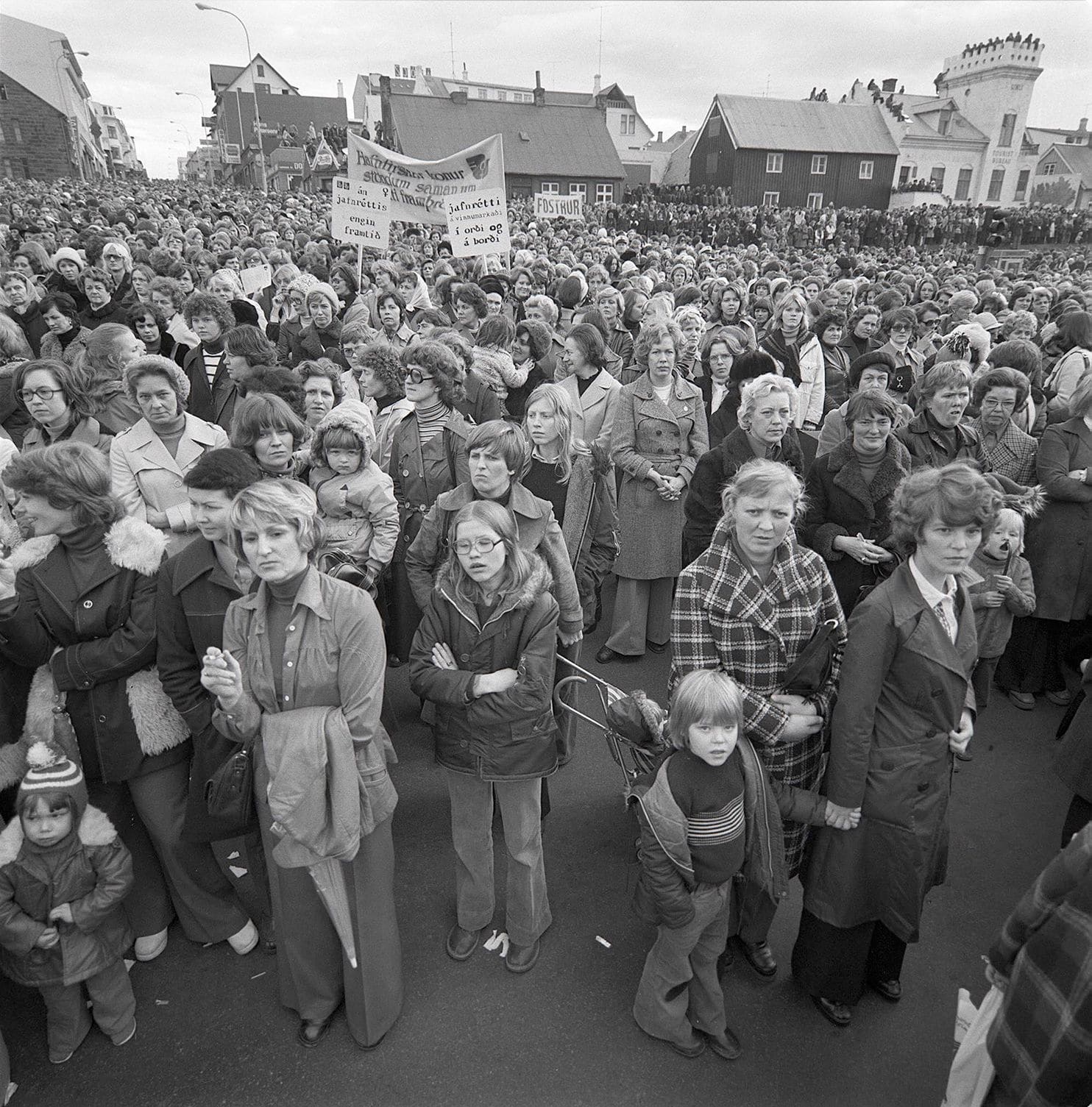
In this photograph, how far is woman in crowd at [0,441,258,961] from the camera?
9.09 ft

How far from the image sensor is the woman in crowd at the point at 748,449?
423 centimetres

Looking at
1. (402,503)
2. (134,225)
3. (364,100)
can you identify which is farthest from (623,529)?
(364,100)

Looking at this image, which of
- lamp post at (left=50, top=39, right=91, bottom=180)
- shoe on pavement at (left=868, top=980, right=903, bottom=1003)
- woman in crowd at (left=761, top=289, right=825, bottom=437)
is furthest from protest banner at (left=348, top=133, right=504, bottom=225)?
lamp post at (left=50, top=39, right=91, bottom=180)

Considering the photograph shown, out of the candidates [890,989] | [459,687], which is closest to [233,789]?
[459,687]

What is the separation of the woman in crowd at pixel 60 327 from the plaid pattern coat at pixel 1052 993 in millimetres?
6788

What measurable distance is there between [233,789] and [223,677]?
1.69 ft

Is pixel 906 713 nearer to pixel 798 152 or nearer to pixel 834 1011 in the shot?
pixel 834 1011

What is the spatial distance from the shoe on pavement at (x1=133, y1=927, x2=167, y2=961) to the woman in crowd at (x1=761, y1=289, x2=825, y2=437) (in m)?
5.65

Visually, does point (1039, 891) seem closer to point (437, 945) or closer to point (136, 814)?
point (437, 945)

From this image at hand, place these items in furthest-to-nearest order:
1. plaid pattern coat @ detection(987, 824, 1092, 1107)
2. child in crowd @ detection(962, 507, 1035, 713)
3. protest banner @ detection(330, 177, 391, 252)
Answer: protest banner @ detection(330, 177, 391, 252) < child in crowd @ detection(962, 507, 1035, 713) < plaid pattern coat @ detection(987, 824, 1092, 1107)

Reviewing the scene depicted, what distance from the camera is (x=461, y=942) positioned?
3.31 metres

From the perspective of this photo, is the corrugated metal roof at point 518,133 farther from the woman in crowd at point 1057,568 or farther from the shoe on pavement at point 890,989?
the shoe on pavement at point 890,989

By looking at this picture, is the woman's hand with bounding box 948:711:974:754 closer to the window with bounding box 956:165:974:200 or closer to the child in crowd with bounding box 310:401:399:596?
the child in crowd with bounding box 310:401:399:596

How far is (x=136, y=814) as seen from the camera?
3.24 meters
